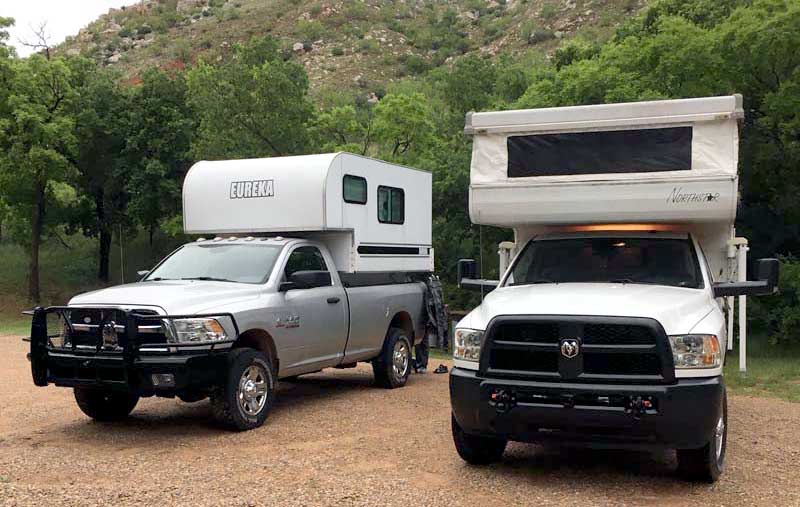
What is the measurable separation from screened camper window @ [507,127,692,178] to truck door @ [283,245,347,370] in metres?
2.74

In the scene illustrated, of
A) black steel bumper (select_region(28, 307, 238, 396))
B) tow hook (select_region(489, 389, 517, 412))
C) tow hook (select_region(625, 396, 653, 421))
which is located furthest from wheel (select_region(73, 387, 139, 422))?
tow hook (select_region(625, 396, 653, 421))

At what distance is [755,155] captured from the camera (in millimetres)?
18172

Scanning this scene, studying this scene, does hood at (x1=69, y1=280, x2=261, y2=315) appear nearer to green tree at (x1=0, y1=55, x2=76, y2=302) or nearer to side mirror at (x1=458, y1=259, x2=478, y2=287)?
side mirror at (x1=458, y1=259, x2=478, y2=287)

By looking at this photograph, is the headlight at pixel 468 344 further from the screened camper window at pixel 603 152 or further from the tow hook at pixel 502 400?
the screened camper window at pixel 603 152

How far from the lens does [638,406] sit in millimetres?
5539

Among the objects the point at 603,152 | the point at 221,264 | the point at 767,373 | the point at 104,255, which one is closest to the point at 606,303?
the point at 603,152

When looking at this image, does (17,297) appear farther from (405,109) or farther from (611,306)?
(611,306)

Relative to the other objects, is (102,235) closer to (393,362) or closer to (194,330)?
(393,362)

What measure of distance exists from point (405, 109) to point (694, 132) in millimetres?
18221

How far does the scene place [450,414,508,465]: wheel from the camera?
6.43 metres

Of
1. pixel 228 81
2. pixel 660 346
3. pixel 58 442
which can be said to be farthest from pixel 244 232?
pixel 228 81

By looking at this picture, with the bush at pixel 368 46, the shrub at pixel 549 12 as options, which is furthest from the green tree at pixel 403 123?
the bush at pixel 368 46

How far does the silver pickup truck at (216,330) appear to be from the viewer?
24.3ft

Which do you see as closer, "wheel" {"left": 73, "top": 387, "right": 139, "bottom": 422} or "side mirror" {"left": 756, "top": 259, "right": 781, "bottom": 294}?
"side mirror" {"left": 756, "top": 259, "right": 781, "bottom": 294}
